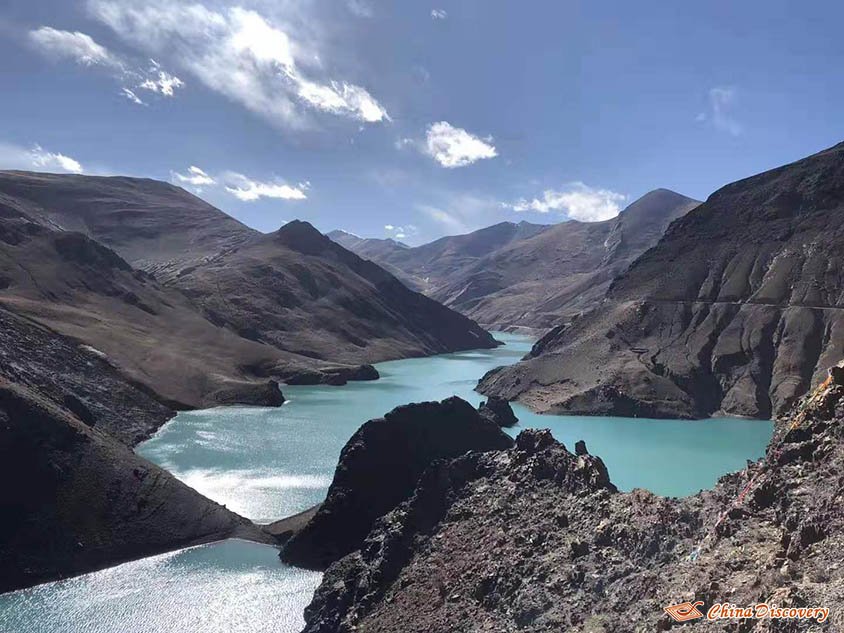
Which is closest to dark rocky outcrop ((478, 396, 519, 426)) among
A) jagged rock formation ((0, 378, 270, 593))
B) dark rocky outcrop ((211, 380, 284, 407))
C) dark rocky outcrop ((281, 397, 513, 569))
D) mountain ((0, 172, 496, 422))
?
dark rocky outcrop ((281, 397, 513, 569))

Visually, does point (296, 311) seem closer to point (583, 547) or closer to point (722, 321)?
point (722, 321)

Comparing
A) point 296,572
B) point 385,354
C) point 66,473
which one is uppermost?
point 385,354

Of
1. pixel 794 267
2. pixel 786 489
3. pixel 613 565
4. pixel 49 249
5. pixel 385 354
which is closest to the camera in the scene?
pixel 786 489

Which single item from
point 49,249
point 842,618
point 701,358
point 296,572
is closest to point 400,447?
point 296,572

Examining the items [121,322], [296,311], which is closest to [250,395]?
[121,322]

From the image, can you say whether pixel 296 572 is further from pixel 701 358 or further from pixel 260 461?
pixel 701 358
